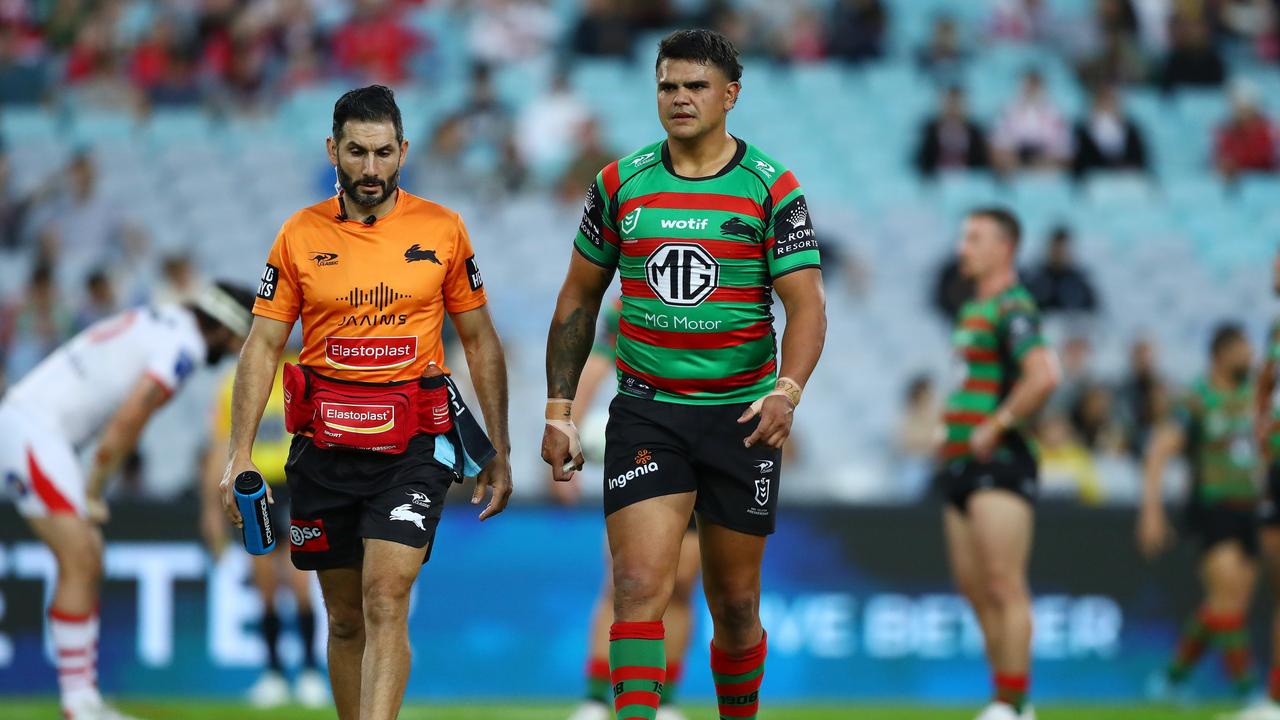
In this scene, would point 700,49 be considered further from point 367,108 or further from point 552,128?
point 552,128

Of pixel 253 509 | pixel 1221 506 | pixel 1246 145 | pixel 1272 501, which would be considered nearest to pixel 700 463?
pixel 253 509

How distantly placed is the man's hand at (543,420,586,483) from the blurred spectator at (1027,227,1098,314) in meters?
11.2

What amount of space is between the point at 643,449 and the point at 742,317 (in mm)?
641

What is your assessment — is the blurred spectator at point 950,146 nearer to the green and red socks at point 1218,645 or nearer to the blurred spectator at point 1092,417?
the blurred spectator at point 1092,417

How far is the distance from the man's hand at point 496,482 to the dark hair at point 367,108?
1350mm

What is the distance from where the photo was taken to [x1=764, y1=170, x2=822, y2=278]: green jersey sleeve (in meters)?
6.40

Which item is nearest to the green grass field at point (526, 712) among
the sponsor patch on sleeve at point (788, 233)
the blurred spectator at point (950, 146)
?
the sponsor patch on sleeve at point (788, 233)

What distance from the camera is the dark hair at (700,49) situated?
6.43m

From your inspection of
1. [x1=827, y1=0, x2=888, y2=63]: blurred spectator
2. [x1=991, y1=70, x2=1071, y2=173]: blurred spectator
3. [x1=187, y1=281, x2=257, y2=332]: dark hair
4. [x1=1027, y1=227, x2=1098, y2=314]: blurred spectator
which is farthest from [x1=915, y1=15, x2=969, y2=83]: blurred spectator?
[x1=187, y1=281, x2=257, y2=332]: dark hair

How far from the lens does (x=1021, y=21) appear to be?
21688 mm

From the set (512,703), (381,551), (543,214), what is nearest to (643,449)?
(381,551)

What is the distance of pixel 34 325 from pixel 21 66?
5.13 metres

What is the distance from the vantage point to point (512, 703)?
1190 cm

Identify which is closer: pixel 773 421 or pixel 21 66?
pixel 773 421
